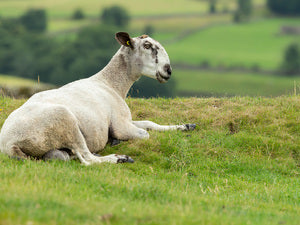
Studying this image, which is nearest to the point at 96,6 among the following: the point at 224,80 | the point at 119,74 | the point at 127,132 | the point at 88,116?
the point at 224,80

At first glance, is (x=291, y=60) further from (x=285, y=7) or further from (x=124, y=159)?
(x=124, y=159)

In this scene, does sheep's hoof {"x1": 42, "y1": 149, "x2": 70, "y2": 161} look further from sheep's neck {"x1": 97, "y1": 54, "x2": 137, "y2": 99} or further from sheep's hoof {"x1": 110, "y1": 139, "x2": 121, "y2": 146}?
sheep's neck {"x1": 97, "y1": 54, "x2": 137, "y2": 99}

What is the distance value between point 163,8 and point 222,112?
6195 inches

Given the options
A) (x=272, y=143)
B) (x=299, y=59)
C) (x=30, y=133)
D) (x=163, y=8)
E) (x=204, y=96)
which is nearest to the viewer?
(x=30, y=133)

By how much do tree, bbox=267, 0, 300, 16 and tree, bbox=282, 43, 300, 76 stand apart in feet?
137

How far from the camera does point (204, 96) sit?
15.2 metres

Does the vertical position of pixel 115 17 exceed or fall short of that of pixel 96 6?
it falls short

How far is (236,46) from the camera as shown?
13838 centimetres

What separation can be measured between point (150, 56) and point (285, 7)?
176 metres

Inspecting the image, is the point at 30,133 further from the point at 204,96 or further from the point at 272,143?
the point at 204,96

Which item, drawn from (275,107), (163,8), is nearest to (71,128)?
(275,107)

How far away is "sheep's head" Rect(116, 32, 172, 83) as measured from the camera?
11.2 metres

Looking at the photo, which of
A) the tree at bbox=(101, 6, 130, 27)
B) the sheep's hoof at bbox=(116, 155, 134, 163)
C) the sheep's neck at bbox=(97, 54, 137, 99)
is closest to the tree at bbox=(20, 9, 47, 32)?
the tree at bbox=(101, 6, 130, 27)

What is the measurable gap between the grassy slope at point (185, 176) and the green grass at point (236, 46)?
113m
